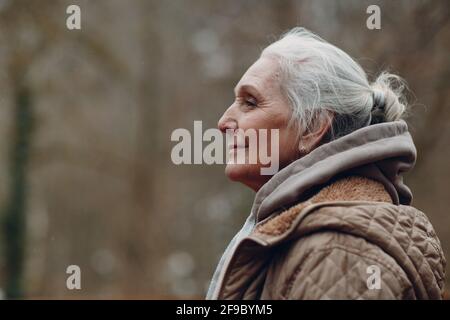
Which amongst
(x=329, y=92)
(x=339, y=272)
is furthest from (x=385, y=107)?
(x=339, y=272)

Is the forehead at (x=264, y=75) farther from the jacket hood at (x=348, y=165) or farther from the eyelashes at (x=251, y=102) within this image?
the jacket hood at (x=348, y=165)

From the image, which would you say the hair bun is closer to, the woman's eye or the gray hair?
the gray hair

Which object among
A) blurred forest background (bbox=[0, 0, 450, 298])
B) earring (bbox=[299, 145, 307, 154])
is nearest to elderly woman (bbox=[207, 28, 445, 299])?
earring (bbox=[299, 145, 307, 154])

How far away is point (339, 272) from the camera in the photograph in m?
2.40

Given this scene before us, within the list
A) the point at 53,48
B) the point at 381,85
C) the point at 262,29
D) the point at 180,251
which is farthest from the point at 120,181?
the point at 381,85

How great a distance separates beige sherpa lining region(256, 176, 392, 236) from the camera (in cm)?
254

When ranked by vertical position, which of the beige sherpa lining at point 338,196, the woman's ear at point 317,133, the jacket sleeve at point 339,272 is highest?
the woman's ear at point 317,133

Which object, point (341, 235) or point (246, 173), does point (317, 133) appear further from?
point (341, 235)

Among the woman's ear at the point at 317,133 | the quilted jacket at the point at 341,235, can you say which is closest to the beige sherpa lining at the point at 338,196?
the quilted jacket at the point at 341,235

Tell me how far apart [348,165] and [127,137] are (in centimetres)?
1529

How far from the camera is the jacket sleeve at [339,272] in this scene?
2385 millimetres

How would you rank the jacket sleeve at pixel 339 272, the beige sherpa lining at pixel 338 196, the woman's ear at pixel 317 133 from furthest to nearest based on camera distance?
the woman's ear at pixel 317 133
the beige sherpa lining at pixel 338 196
the jacket sleeve at pixel 339 272

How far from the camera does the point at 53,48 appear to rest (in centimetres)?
1530

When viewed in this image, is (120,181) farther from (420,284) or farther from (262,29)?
(420,284)
